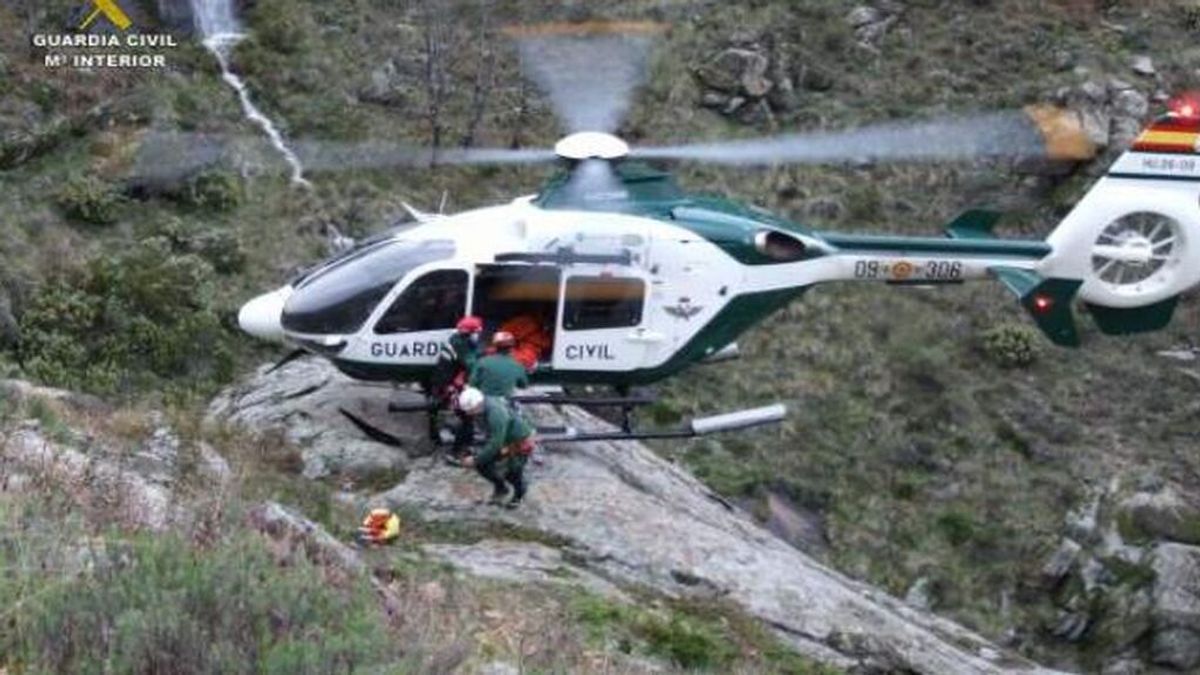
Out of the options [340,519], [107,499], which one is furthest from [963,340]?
[107,499]

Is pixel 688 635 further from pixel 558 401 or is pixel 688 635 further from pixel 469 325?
pixel 558 401

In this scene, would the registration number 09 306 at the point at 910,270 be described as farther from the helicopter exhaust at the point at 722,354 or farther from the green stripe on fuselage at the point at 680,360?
the helicopter exhaust at the point at 722,354

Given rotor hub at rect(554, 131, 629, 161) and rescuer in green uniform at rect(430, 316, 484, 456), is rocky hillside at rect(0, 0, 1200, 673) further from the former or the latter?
rotor hub at rect(554, 131, 629, 161)

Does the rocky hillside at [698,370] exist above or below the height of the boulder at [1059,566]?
above

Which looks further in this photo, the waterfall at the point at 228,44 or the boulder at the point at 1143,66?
the boulder at the point at 1143,66

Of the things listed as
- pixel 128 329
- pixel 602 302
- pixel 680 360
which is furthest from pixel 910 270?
pixel 128 329

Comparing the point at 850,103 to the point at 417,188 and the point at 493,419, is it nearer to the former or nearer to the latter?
the point at 417,188

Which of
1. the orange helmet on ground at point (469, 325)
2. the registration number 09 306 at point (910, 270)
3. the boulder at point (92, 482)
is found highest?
the registration number 09 306 at point (910, 270)

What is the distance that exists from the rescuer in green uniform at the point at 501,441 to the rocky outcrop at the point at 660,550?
310 mm

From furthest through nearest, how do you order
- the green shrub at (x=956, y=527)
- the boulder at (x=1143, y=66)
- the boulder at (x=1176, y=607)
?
the boulder at (x=1143, y=66) → the green shrub at (x=956, y=527) → the boulder at (x=1176, y=607)

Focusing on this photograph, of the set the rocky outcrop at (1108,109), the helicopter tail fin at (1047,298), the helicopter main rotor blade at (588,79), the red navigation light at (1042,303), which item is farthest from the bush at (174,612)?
the rocky outcrop at (1108,109)

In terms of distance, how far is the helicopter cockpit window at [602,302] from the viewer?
12.9 m

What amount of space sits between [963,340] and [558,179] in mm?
9704

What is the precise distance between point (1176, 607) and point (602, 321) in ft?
22.1
